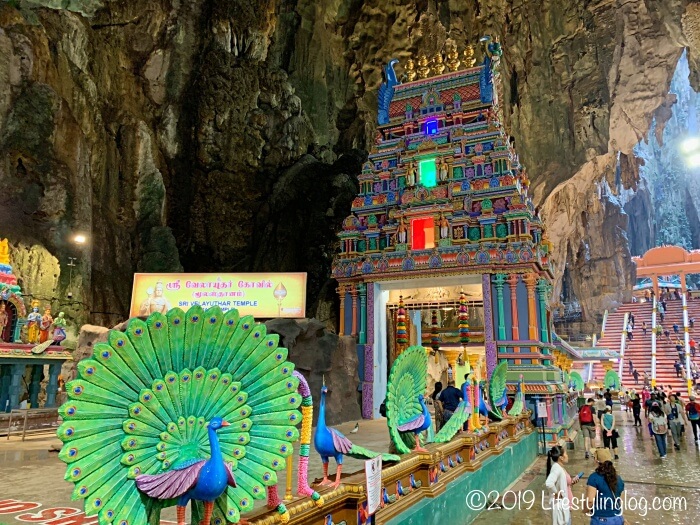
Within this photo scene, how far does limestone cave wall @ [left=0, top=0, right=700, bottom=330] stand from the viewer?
666 inches

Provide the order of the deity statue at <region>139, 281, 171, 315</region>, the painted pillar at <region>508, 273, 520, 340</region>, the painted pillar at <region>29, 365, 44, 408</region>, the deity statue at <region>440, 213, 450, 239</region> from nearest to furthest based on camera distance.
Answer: the painted pillar at <region>29, 365, 44, 408</region> < the painted pillar at <region>508, 273, 520, 340</region> < the deity statue at <region>139, 281, 171, 315</region> < the deity statue at <region>440, 213, 450, 239</region>

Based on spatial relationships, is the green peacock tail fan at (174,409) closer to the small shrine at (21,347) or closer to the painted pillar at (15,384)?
the small shrine at (21,347)

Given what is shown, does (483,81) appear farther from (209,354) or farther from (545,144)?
(209,354)

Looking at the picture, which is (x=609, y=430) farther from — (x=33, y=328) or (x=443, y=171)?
(x=33, y=328)

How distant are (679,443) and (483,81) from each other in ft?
39.9

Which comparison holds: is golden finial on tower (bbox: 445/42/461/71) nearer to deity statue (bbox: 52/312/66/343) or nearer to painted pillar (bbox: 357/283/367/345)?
painted pillar (bbox: 357/283/367/345)

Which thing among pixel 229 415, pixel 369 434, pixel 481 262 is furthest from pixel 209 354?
pixel 481 262

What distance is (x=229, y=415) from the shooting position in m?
2.38

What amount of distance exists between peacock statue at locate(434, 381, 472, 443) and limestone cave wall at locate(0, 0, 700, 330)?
1456 centimetres

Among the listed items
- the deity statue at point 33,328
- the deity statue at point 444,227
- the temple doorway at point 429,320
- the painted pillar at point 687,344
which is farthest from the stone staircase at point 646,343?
the deity statue at point 33,328

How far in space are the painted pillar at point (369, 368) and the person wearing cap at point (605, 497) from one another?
10541mm

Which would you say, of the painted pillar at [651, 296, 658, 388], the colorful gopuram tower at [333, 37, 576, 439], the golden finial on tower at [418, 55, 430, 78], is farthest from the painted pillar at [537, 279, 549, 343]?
the painted pillar at [651, 296, 658, 388]

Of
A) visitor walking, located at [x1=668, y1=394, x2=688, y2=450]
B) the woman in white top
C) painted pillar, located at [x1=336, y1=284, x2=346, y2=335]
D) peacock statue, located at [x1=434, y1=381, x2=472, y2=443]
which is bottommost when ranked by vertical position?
visitor walking, located at [x1=668, y1=394, x2=688, y2=450]

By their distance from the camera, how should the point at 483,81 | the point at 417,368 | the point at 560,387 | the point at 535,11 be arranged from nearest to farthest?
the point at 417,368 → the point at 560,387 → the point at 483,81 → the point at 535,11
